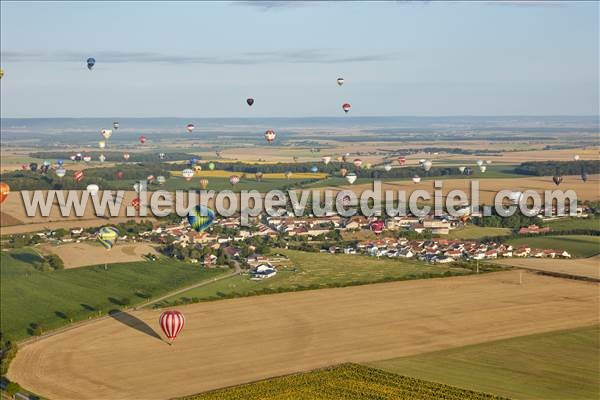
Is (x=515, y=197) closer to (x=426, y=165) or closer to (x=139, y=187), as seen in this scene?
(x=426, y=165)

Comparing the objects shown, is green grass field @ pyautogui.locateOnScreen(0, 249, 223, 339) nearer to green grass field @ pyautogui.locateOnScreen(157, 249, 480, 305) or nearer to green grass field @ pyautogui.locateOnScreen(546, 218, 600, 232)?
green grass field @ pyautogui.locateOnScreen(157, 249, 480, 305)

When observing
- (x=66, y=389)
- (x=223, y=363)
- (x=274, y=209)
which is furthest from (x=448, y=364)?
(x=274, y=209)

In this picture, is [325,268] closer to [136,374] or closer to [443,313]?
[443,313]

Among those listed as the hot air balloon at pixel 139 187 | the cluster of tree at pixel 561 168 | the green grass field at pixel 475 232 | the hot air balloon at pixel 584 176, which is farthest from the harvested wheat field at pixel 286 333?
the cluster of tree at pixel 561 168

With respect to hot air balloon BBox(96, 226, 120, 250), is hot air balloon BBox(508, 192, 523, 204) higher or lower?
higher

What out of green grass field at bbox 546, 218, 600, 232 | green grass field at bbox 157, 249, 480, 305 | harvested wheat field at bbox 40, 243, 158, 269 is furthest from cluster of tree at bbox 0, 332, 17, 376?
green grass field at bbox 546, 218, 600, 232

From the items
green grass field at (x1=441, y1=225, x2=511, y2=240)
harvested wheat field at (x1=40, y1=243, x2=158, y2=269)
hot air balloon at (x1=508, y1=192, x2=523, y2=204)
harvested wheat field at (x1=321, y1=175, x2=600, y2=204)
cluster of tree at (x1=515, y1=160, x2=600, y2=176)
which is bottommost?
harvested wheat field at (x1=40, y1=243, x2=158, y2=269)

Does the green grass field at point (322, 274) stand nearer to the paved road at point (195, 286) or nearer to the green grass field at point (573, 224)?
the paved road at point (195, 286)
